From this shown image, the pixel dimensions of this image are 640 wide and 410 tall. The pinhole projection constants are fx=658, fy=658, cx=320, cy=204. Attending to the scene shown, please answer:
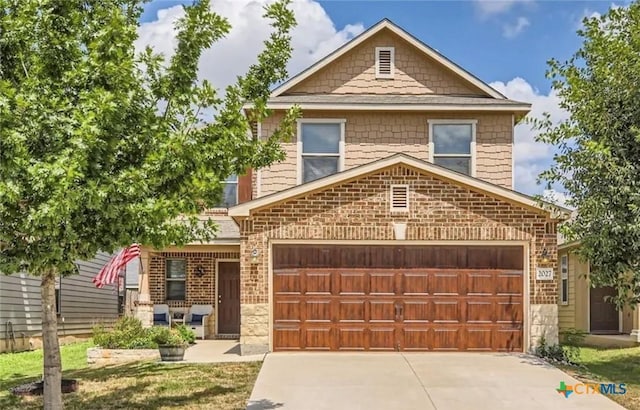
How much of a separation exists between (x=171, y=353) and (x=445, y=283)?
19.5ft

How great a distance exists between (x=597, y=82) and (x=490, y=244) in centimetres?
402

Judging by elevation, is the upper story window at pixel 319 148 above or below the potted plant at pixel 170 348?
above

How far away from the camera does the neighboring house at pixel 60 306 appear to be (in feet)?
55.1

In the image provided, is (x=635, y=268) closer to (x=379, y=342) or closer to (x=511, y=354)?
(x=511, y=354)

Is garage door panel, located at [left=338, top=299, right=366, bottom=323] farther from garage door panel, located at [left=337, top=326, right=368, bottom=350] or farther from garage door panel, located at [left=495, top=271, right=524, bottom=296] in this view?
garage door panel, located at [left=495, top=271, right=524, bottom=296]

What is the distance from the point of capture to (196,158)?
7363 mm

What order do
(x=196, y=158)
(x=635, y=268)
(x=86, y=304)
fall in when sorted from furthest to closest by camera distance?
(x=86, y=304) < (x=635, y=268) < (x=196, y=158)

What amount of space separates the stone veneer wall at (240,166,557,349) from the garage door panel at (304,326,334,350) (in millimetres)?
1551

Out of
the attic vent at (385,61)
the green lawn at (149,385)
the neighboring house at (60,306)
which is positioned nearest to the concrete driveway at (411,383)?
the green lawn at (149,385)

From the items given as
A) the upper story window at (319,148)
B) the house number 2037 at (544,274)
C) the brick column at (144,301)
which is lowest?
the brick column at (144,301)

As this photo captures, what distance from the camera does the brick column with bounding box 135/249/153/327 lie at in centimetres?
1667

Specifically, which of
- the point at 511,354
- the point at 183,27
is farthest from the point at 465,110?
the point at 183,27

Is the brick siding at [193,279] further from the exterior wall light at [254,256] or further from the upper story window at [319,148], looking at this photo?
the exterior wall light at [254,256]

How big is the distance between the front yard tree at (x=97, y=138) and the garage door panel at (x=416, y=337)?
7.23 meters
